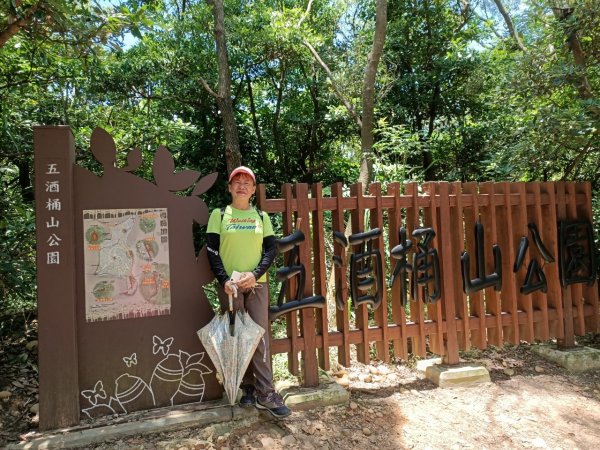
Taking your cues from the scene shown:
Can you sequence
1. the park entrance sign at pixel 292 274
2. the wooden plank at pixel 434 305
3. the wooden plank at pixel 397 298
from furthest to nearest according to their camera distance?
the wooden plank at pixel 434 305, the wooden plank at pixel 397 298, the park entrance sign at pixel 292 274

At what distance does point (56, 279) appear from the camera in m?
2.89

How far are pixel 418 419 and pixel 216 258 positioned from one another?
202 centimetres

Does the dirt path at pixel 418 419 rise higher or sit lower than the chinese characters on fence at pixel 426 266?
lower

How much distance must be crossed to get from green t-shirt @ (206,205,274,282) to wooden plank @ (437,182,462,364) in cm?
183

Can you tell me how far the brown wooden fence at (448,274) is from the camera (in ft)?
11.4

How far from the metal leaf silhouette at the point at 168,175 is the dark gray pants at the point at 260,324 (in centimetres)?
89

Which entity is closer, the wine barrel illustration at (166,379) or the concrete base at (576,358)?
the wine barrel illustration at (166,379)

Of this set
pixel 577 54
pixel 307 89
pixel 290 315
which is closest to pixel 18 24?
pixel 290 315

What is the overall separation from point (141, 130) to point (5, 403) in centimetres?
534

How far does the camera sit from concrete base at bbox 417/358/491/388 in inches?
147

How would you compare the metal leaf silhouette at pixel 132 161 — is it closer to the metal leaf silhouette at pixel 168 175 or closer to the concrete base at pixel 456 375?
the metal leaf silhouette at pixel 168 175

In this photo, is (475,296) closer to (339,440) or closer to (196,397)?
(339,440)

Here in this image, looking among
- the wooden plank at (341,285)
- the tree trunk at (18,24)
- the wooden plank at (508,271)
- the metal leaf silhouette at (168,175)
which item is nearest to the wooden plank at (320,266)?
the wooden plank at (341,285)

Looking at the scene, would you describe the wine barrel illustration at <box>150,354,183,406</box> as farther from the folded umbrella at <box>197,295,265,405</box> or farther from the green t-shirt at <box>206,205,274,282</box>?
the green t-shirt at <box>206,205,274,282</box>
